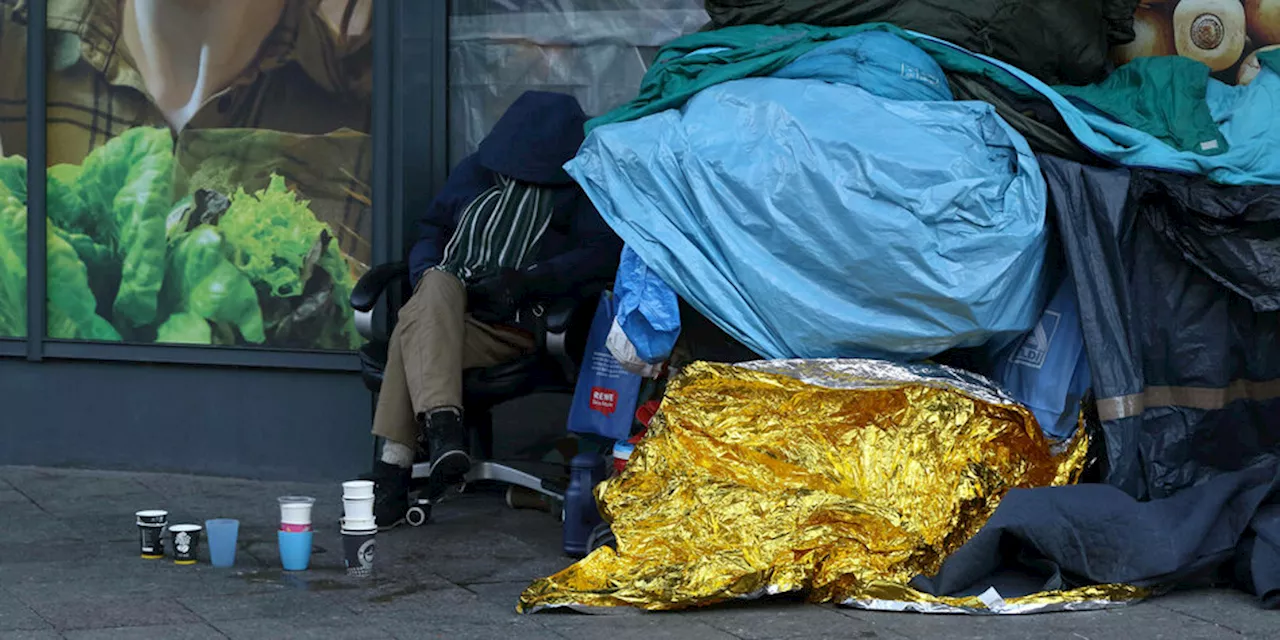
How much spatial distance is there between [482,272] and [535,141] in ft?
1.68

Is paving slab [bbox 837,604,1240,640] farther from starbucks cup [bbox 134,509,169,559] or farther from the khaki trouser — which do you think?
starbucks cup [bbox 134,509,169,559]

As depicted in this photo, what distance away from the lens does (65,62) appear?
6.93 meters

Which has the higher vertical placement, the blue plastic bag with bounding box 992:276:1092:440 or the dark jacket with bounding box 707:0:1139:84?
the dark jacket with bounding box 707:0:1139:84

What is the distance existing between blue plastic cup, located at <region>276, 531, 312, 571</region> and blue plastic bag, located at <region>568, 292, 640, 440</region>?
3.31 feet

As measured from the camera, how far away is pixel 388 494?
5801 mm

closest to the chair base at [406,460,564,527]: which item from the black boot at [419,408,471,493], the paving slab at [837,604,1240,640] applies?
the black boot at [419,408,471,493]

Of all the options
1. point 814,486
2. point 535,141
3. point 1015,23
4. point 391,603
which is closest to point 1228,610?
point 814,486

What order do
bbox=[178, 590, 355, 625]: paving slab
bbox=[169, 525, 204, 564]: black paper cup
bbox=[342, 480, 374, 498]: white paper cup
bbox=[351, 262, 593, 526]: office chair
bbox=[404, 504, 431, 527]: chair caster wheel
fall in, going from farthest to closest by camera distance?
bbox=[404, 504, 431, 527]: chair caster wheel → bbox=[351, 262, 593, 526]: office chair → bbox=[169, 525, 204, 564]: black paper cup → bbox=[342, 480, 374, 498]: white paper cup → bbox=[178, 590, 355, 625]: paving slab

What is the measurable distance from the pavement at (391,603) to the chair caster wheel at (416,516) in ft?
0.18

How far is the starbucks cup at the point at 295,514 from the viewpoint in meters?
5.08

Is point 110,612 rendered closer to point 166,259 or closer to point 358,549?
point 358,549

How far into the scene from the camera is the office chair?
578 centimetres

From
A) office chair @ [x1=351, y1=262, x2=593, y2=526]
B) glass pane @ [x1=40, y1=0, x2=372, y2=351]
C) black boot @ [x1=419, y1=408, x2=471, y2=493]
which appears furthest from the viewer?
glass pane @ [x1=40, y1=0, x2=372, y2=351]

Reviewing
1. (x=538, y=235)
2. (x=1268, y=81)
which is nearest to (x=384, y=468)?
(x=538, y=235)
